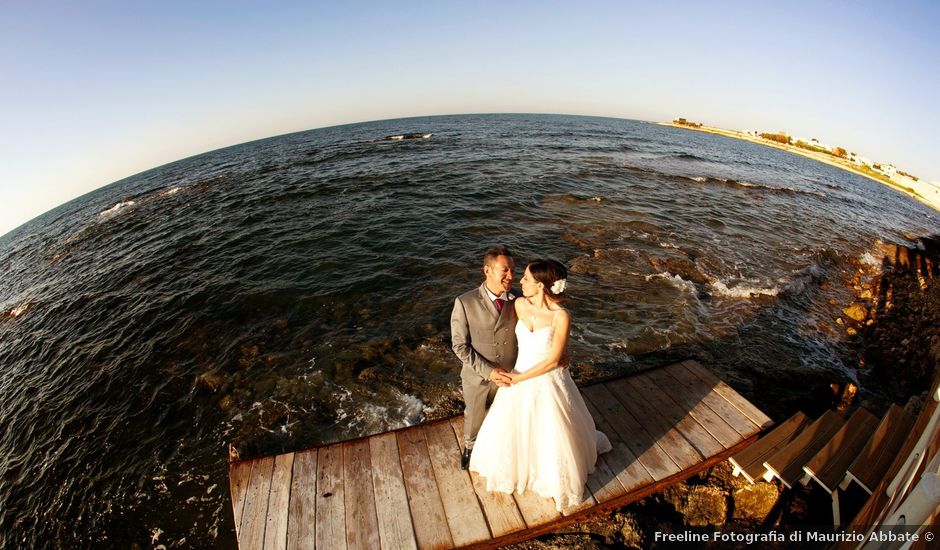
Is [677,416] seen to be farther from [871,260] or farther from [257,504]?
[871,260]

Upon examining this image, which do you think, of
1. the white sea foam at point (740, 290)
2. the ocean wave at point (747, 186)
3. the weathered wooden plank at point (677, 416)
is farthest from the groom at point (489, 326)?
the ocean wave at point (747, 186)

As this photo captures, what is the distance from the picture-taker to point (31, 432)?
9227 mm

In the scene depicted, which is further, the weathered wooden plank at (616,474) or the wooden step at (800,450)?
the wooden step at (800,450)

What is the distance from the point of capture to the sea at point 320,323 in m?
7.63

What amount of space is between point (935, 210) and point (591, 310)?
66.1m

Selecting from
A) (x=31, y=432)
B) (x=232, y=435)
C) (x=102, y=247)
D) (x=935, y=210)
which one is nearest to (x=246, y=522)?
(x=232, y=435)

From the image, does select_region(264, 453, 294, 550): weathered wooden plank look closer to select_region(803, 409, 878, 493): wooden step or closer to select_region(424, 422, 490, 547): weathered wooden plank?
select_region(424, 422, 490, 547): weathered wooden plank

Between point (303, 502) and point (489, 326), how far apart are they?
12.4 ft

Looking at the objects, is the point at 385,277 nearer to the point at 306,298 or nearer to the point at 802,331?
the point at 306,298

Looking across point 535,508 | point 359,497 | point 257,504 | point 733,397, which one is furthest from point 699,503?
point 257,504

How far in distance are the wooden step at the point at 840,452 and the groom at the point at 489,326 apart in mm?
4907

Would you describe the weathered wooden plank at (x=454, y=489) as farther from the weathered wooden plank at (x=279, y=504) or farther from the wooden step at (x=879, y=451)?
the wooden step at (x=879, y=451)

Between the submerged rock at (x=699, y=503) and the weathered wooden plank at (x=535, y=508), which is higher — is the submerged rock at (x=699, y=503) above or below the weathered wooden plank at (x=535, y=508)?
below

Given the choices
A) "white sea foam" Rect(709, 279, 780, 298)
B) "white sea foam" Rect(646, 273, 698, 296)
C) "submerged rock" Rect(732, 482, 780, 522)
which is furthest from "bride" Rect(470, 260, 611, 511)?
"white sea foam" Rect(709, 279, 780, 298)
